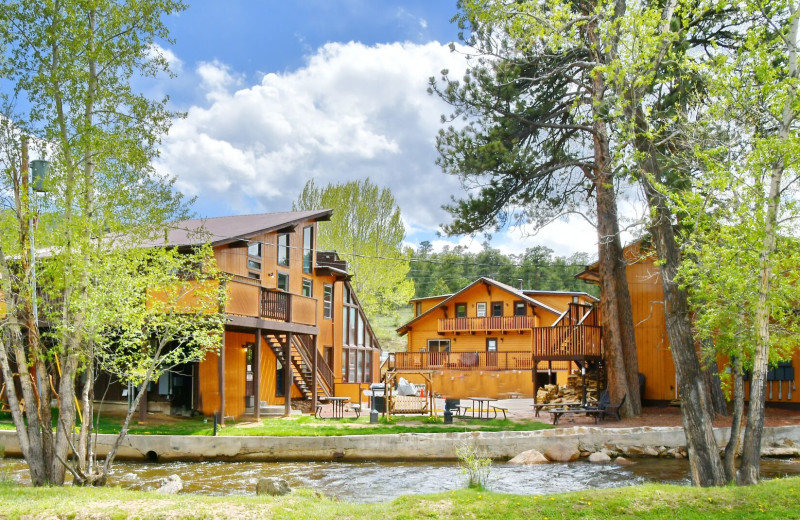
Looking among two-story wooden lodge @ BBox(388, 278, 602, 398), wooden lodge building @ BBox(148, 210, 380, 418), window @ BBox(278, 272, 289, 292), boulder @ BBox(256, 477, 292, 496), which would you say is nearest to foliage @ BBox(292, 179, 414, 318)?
two-story wooden lodge @ BBox(388, 278, 602, 398)

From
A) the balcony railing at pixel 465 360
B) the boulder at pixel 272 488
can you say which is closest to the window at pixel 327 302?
the balcony railing at pixel 465 360

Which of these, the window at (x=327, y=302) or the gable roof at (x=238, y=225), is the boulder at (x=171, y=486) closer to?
the gable roof at (x=238, y=225)

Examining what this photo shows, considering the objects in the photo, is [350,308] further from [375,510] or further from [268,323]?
[375,510]

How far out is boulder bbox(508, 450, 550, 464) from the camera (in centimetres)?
1816

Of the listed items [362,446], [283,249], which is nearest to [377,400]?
[283,249]

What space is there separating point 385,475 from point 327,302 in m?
16.3

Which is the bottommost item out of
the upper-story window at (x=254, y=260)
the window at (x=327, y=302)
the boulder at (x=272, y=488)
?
the boulder at (x=272, y=488)

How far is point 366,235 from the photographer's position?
1842 inches

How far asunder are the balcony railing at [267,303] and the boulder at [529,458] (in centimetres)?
869

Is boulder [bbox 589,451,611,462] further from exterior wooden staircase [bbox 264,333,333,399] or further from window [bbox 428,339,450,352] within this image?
window [bbox 428,339,450,352]

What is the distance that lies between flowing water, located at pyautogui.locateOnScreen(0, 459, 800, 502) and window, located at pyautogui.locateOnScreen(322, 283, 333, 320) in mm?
14126

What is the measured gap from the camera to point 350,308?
34094mm

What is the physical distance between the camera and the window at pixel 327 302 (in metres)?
32.1

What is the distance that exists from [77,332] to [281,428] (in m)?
9.85
